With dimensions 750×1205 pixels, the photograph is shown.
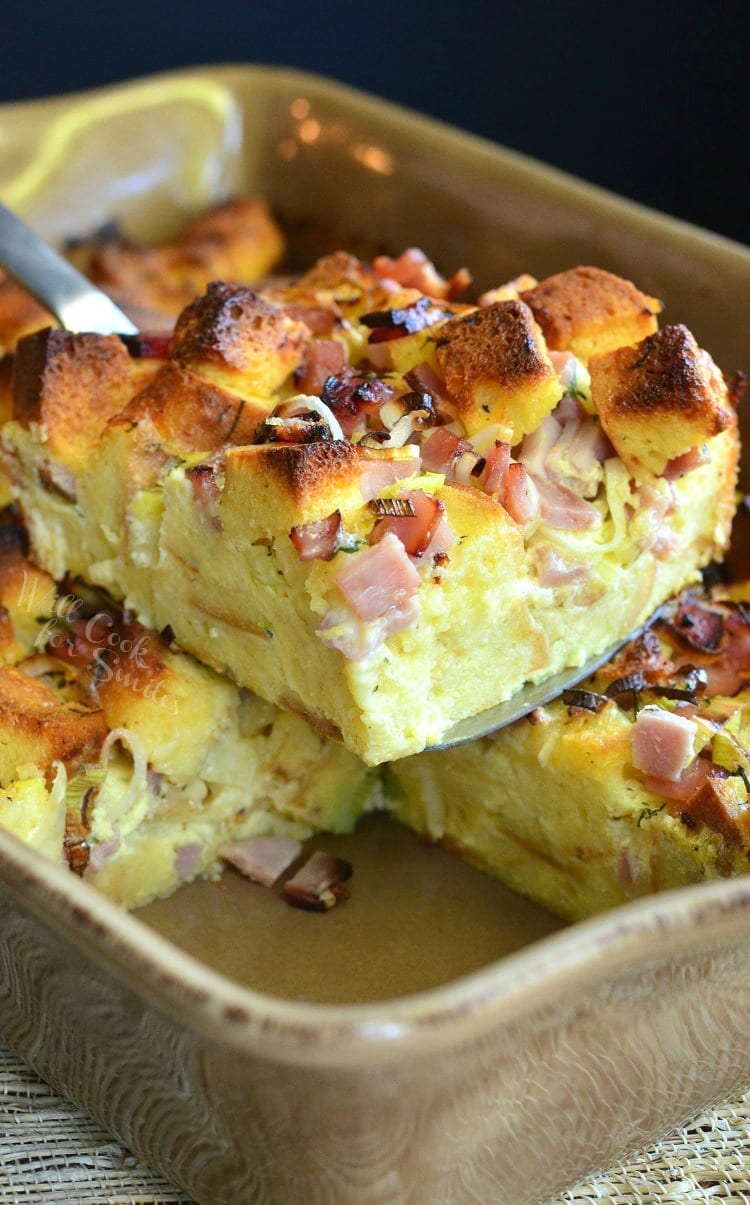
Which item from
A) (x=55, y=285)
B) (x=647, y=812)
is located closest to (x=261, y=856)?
(x=647, y=812)

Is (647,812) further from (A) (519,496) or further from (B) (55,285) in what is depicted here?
(B) (55,285)

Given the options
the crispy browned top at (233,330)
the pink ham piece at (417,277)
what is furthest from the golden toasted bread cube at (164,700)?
the pink ham piece at (417,277)

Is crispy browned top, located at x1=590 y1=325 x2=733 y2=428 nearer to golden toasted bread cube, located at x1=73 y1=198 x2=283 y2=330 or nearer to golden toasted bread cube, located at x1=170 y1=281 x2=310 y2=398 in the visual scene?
golden toasted bread cube, located at x1=170 y1=281 x2=310 y2=398

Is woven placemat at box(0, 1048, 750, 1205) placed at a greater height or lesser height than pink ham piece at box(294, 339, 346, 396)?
lesser

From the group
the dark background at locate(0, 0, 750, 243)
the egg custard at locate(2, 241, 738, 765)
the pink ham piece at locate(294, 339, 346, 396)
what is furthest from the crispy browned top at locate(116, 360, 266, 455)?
the dark background at locate(0, 0, 750, 243)

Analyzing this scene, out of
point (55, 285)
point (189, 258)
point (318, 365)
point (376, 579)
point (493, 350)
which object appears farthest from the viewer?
point (189, 258)

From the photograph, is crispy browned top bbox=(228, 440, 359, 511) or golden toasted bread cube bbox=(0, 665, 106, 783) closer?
crispy browned top bbox=(228, 440, 359, 511)

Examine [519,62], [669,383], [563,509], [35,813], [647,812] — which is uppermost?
[669,383]

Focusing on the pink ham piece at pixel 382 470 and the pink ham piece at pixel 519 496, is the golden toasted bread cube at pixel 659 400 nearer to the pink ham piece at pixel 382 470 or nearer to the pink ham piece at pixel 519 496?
the pink ham piece at pixel 519 496
